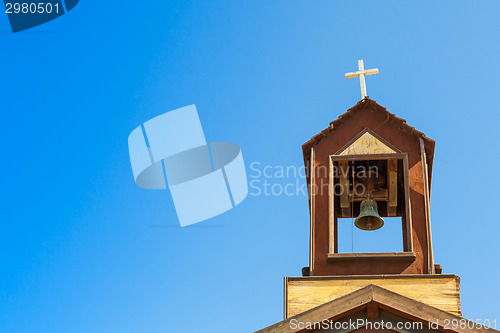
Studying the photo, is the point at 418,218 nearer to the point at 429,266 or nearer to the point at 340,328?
the point at 429,266

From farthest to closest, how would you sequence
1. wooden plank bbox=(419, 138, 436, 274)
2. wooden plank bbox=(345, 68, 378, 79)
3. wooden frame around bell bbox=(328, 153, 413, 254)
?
wooden plank bbox=(345, 68, 378, 79), wooden frame around bell bbox=(328, 153, 413, 254), wooden plank bbox=(419, 138, 436, 274)

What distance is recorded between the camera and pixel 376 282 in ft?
35.3

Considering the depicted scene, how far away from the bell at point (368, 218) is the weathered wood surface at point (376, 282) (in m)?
1.75

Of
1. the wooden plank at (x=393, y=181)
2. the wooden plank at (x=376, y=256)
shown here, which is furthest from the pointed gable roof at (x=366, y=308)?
the wooden plank at (x=393, y=181)

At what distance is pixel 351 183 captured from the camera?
12703mm

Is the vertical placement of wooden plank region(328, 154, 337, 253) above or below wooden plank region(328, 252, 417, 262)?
above

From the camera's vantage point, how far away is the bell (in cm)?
1227

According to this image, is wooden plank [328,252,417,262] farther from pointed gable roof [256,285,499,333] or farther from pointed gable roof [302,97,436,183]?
pointed gable roof [256,285,499,333]

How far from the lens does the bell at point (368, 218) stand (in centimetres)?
1227

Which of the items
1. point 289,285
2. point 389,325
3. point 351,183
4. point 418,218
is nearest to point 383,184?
point 351,183

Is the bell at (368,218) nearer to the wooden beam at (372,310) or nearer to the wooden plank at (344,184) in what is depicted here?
the wooden plank at (344,184)

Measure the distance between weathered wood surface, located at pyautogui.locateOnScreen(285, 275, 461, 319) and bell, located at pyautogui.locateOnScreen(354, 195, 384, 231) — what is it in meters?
1.75

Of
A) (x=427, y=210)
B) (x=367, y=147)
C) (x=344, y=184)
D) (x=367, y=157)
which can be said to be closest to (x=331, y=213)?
(x=344, y=184)

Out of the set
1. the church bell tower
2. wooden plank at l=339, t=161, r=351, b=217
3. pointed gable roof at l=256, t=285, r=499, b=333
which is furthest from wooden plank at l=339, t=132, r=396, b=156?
pointed gable roof at l=256, t=285, r=499, b=333
